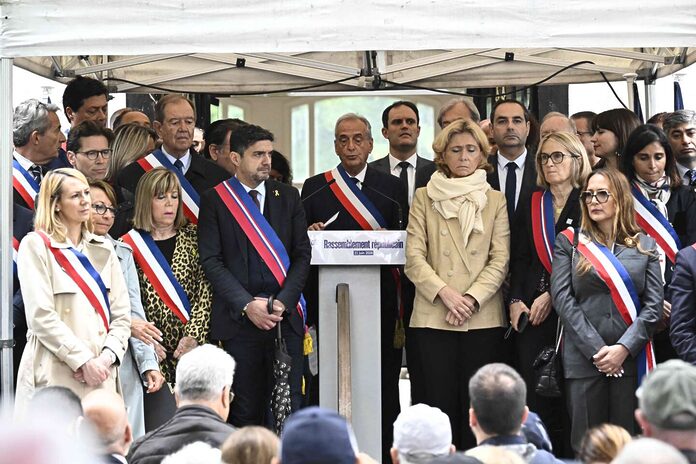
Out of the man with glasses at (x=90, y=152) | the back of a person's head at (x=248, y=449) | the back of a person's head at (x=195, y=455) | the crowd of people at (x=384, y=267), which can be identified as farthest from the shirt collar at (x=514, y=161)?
the back of a person's head at (x=248, y=449)

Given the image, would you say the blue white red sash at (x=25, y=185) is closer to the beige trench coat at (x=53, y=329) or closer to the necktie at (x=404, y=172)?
the beige trench coat at (x=53, y=329)

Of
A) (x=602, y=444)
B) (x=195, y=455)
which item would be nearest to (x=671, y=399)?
(x=602, y=444)

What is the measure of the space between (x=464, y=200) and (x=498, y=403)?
9.40 ft

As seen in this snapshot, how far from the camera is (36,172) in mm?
7270

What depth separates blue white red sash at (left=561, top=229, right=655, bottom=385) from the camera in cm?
640

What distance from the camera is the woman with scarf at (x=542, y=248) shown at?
6.85 m

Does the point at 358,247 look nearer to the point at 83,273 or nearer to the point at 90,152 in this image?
the point at 83,273

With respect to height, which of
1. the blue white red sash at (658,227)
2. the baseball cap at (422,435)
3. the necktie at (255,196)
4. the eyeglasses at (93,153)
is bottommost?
the baseball cap at (422,435)

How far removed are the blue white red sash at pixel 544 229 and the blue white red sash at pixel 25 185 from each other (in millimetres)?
2778

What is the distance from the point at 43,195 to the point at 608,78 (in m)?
5.20

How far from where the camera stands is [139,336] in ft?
21.4

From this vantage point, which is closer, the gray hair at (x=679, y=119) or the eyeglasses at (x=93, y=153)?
the eyeglasses at (x=93, y=153)

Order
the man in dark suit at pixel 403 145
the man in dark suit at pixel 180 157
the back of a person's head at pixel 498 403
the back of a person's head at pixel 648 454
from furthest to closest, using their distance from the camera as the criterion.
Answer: the man in dark suit at pixel 403 145 → the man in dark suit at pixel 180 157 → the back of a person's head at pixel 498 403 → the back of a person's head at pixel 648 454

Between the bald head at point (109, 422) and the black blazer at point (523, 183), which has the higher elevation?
the black blazer at point (523, 183)
